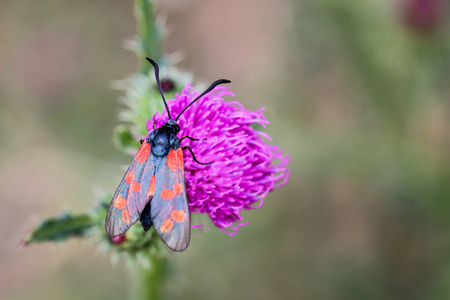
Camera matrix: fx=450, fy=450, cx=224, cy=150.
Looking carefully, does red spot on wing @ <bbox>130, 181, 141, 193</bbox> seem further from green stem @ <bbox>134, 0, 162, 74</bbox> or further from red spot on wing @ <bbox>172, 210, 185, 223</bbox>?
green stem @ <bbox>134, 0, 162, 74</bbox>

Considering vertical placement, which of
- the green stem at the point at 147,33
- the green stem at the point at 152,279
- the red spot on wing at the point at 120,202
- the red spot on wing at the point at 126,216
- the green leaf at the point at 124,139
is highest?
the green stem at the point at 147,33

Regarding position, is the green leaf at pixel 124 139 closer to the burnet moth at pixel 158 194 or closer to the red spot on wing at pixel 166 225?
the burnet moth at pixel 158 194

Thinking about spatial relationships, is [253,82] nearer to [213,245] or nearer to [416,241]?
[213,245]

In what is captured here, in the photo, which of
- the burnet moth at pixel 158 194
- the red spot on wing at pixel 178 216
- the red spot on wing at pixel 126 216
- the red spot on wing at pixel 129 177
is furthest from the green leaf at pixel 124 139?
the red spot on wing at pixel 178 216

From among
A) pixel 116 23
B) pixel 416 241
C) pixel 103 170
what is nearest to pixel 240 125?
pixel 103 170

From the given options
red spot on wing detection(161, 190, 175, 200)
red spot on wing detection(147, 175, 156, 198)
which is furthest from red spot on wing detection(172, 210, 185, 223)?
red spot on wing detection(147, 175, 156, 198)

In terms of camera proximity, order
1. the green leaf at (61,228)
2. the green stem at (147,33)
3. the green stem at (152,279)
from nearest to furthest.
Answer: the green leaf at (61,228), the green stem at (147,33), the green stem at (152,279)
